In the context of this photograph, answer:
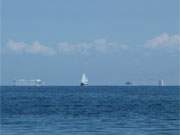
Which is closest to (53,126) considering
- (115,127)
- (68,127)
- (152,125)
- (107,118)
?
(68,127)

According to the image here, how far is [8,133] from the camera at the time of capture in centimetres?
5509

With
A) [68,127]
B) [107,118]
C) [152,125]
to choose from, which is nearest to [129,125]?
[152,125]

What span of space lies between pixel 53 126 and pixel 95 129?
4.59 meters

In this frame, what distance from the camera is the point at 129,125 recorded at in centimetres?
6350

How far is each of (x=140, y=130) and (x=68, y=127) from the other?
7.15 metres

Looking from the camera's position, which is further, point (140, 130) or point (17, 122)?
point (17, 122)

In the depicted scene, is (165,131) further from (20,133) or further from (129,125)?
(20,133)

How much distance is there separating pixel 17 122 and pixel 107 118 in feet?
39.4

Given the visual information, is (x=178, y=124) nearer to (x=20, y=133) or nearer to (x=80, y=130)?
(x=80, y=130)

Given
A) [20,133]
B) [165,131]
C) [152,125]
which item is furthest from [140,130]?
[20,133]

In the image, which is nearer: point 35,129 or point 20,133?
point 20,133

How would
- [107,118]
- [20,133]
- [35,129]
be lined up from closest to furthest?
[20,133]
[35,129]
[107,118]

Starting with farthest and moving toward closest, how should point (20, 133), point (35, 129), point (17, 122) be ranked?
1. point (17, 122)
2. point (35, 129)
3. point (20, 133)

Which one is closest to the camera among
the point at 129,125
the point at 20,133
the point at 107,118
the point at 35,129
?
the point at 20,133
